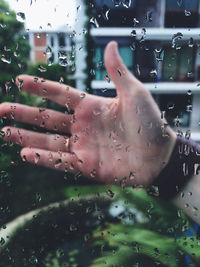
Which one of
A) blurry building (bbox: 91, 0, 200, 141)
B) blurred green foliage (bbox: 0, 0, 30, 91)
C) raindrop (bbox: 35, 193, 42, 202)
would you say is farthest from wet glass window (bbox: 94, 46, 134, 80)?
raindrop (bbox: 35, 193, 42, 202)

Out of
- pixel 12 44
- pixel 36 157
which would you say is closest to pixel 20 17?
pixel 12 44

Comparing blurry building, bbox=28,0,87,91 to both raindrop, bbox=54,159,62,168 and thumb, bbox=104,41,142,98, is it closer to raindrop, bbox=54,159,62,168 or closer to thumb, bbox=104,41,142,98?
thumb, bbox=104,41,142,98

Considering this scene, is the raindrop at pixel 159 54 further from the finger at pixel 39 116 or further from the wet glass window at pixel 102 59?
the finger at pixel 39 116

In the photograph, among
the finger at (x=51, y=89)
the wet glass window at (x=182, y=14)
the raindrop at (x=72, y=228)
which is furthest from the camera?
the raindrop at (x=72, y=228)

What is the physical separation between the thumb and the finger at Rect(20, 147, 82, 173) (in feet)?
0.89

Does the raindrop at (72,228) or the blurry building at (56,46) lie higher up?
the blurry building at (56,46)

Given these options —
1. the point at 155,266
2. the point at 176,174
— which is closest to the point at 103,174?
the point at 176,174

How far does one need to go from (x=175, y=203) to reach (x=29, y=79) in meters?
0.61

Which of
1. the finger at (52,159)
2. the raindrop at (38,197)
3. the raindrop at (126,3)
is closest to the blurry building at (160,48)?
the raindrop at (126,3)

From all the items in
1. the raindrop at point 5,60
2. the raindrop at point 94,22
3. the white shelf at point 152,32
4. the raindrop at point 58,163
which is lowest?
the raindrop at point 58,163

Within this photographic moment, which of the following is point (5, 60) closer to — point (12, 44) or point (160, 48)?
point (12, 44)

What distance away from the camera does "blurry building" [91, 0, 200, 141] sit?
677mm

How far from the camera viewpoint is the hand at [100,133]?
75 cm

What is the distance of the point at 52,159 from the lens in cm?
83
